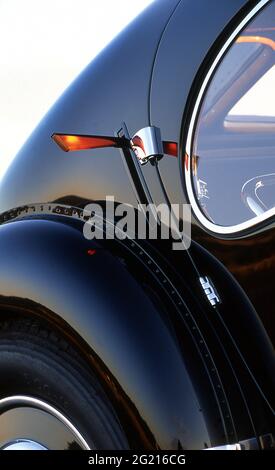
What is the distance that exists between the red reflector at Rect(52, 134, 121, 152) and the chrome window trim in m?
0.25

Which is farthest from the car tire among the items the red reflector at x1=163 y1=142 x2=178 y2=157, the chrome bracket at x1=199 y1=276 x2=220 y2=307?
the red reflector at x1=163 y1=142 x2=178 y2=157

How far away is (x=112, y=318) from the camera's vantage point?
169 cm

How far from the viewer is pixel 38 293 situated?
1.85 m

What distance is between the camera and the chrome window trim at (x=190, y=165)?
177cm

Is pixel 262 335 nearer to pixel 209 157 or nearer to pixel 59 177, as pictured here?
pixel 209 157

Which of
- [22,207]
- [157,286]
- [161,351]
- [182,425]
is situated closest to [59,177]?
[22,207]

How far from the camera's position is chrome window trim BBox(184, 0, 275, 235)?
1.77 meters

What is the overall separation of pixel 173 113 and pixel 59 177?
487 mm

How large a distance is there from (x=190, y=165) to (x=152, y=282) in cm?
37

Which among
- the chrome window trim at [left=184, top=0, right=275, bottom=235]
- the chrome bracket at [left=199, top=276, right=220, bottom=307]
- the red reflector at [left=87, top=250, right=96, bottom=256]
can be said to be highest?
the chrome window trim at [left=184, top=0, right=275, bottom=235]

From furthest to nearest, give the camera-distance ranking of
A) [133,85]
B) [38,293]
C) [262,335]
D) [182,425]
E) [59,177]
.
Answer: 1. [59,177]
2. [133,85]
3. [38,293]
4. [262,335]
5. [182,425]

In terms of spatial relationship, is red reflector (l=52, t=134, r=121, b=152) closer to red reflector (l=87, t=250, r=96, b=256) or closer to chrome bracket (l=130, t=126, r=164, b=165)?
chrome bracket (l=130, t=126, r=164, b=165)

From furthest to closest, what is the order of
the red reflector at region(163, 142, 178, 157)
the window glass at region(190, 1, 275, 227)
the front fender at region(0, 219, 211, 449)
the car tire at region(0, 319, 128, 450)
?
1. the red reflector at region(163, 142, 178, 157)
2. the window glass at region(190, 1, 275, 227)
3. the car tire at region(0, 319, 128, 450)
4. the front fender at region(0, 219, 211, 449)

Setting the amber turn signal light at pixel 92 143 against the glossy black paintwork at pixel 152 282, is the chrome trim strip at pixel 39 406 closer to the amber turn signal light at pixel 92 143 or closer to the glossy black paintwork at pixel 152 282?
the glossy black paintwork at pixel 152 282
